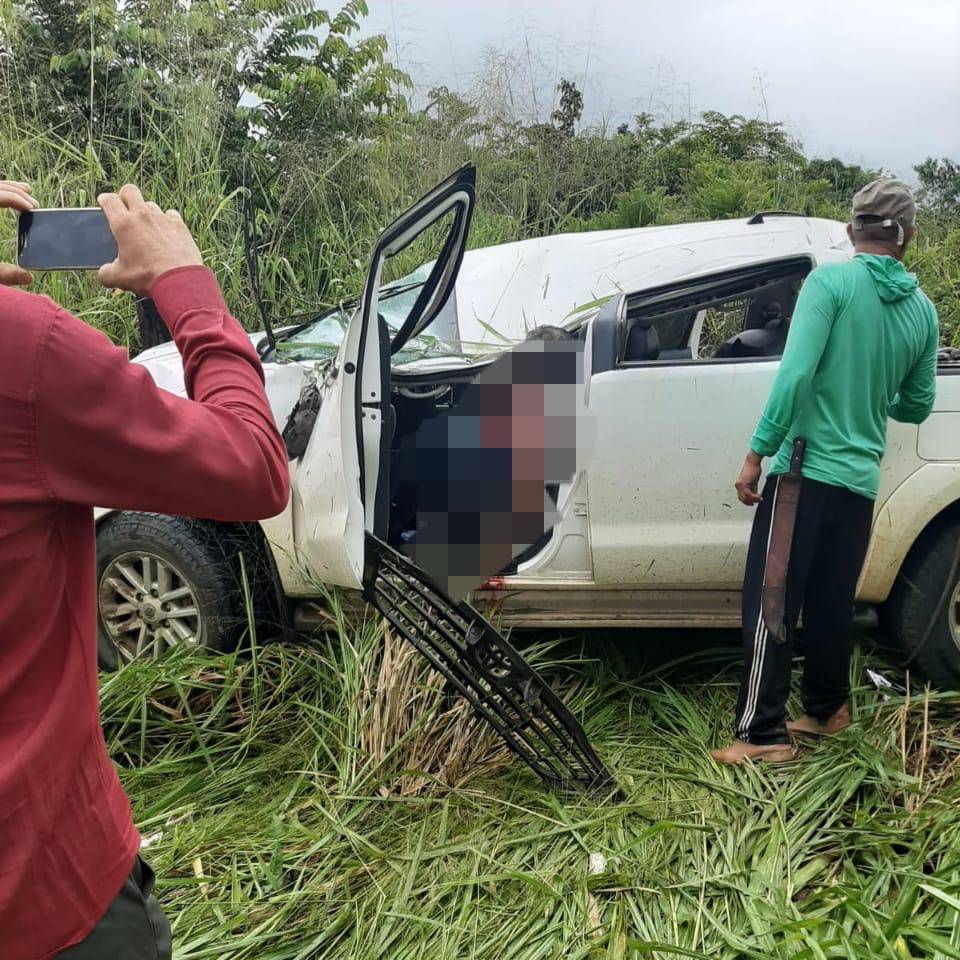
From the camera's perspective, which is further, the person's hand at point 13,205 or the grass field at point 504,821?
the grass field at point 504,821

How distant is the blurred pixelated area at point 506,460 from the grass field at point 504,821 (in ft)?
1.17

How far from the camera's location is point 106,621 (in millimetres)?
3209

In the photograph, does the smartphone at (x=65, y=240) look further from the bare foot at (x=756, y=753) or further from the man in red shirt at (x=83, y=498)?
the bare foot at (x=756, y=753)

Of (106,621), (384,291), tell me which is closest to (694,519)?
(384,291)

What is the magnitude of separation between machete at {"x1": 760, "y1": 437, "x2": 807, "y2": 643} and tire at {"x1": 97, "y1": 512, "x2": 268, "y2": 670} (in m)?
1.66

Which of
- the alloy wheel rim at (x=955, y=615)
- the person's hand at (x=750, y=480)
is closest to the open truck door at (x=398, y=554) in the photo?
the person's hand at (x=750, y=480)

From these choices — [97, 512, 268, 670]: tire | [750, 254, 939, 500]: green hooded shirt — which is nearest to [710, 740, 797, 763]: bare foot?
[750, 254, 939, 500]: green hooded shirt

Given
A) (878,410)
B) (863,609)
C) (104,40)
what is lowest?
(863,609)

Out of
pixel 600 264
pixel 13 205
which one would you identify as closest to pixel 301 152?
pixel 600 264

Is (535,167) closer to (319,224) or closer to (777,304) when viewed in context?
(319,224)

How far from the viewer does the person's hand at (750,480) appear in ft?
9.05

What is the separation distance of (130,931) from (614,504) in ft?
7.00

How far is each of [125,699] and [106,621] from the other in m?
0.37

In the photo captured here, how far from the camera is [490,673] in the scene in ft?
8.39
